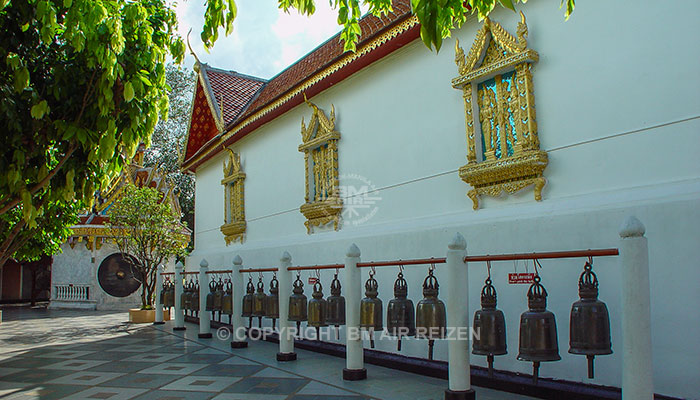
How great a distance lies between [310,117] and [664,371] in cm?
588

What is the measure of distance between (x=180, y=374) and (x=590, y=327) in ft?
14.7

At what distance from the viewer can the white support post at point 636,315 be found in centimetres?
316

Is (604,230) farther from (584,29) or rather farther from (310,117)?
(310,117)

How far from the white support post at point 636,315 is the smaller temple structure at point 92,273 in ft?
54.9

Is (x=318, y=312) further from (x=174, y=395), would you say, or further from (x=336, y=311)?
(x=174, y=395)

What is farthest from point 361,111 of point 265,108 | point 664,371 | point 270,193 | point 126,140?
point 664,371

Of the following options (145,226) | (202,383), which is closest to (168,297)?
(145,226)

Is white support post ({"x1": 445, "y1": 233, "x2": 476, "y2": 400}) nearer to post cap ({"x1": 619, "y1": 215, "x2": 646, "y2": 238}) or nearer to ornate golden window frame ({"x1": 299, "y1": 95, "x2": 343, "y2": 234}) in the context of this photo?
post cap ({"x1": 619, "y1": 215, "x2": 646, "y2": 238})

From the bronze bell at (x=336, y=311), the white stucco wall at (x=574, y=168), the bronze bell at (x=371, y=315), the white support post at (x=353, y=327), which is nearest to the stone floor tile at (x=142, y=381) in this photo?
the bronze bell at (x=336, y=311)

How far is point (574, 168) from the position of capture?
14.7 ft

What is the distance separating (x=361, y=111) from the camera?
7.22 metres

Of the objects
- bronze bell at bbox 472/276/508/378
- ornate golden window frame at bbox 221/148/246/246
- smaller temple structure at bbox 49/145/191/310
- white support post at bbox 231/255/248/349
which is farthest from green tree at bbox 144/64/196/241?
bronze bell at bbox 472/276/508/378

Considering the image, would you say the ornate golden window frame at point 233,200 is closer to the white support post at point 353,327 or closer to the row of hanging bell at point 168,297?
the row of hanging bell at point 168,297

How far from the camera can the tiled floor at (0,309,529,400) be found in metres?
4.98
